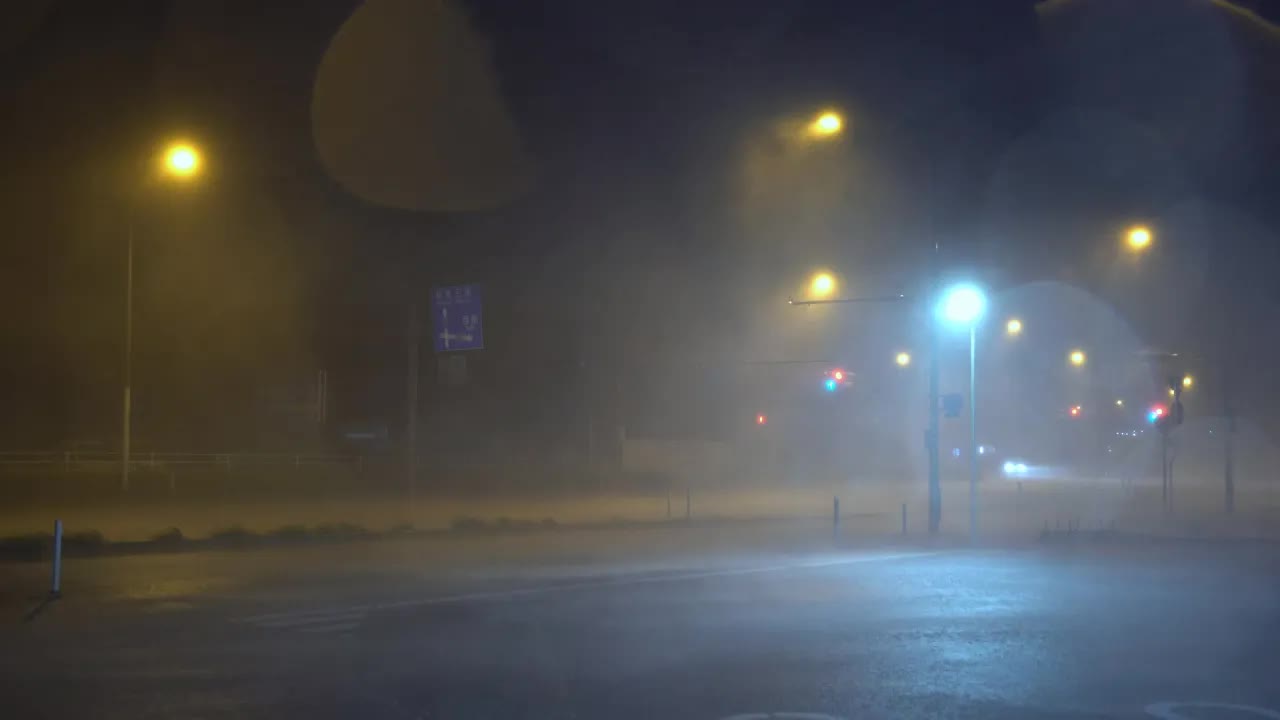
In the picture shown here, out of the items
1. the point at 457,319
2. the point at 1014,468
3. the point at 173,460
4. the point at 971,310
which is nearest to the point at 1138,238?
the point at 971,310

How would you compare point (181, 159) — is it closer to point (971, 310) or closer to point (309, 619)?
point (309, 619)

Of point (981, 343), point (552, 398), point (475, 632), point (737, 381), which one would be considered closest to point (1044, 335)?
point (981, 343)

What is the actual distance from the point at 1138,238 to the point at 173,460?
3966cm

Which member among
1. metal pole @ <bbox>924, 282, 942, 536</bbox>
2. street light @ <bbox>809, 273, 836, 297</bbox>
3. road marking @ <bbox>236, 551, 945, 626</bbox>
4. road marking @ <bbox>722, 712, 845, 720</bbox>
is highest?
street light @ <bbox>809, 273, 836, 297</bbox>

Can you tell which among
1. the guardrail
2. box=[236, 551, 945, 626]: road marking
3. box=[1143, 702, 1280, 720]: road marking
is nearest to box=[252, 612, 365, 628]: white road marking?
box=[236, 551, 945, 626]: road marking

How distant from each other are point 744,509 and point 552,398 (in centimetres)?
3351

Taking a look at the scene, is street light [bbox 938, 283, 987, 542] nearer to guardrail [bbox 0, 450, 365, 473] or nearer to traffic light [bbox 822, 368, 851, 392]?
traffic light [bbox 822, 368, 851, 392]

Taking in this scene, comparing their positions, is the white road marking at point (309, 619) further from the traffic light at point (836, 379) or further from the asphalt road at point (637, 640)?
the traffic light at point (836, 379)

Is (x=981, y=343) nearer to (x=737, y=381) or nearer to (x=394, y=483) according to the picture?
(x=737, y=381)

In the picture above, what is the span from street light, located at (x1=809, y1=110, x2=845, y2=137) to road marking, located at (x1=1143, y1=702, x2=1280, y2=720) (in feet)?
55.7

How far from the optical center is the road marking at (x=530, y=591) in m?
13.6

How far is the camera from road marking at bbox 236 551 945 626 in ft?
44.5

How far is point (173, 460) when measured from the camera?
4991 centimetres

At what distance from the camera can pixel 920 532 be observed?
30750 millimetres
